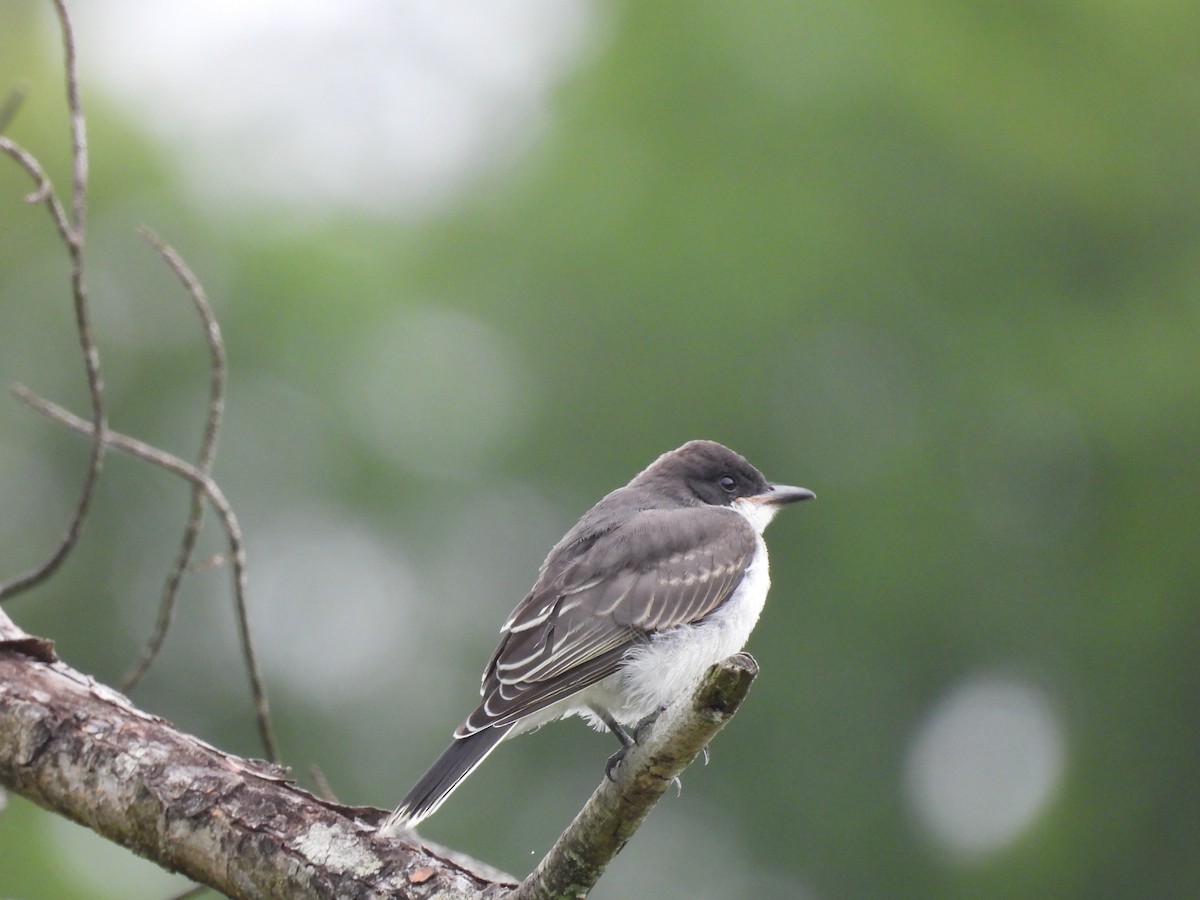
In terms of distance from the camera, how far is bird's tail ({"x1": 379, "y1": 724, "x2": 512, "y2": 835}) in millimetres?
3989

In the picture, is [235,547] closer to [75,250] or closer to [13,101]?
[75,250]

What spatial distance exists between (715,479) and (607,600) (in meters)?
1.45

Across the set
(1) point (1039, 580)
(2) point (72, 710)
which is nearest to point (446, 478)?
(1) point (1039, 580)

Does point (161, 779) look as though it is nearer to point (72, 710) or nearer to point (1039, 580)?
point (72, 710)

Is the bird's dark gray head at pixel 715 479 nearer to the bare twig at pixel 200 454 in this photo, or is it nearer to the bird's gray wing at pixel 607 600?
the bird's gray wing at pixel 607 600

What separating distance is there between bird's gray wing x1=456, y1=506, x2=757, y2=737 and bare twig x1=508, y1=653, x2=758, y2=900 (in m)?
1.20

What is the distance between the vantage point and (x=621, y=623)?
5160 mm

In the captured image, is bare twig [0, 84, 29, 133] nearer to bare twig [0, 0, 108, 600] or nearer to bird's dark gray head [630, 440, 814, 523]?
bare twig [0, 0, 108, 600]

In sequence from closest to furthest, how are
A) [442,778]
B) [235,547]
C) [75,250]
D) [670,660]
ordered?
1. [442,778]
2. [75,250]
3. [235,547]
4. [670,660]

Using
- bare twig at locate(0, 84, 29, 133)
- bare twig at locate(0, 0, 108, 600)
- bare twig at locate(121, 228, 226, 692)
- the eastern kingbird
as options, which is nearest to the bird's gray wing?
the eastern kingbird

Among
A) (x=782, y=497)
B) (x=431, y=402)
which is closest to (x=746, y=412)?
(x=431, y=402)

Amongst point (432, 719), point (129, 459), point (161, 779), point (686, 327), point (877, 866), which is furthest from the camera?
point (686, 327)

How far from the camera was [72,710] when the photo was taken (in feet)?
13.3

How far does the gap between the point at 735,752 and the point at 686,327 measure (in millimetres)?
5063
